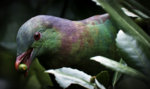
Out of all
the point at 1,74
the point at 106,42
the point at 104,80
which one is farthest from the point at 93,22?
the point at 1,74

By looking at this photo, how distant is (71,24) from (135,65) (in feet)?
1.48

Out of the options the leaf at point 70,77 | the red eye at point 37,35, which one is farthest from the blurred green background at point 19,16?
the leaf at point 70,77

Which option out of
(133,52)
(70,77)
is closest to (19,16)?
(70,77)

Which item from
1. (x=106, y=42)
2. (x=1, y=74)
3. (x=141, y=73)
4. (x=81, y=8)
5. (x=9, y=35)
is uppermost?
(x=141, y=73)

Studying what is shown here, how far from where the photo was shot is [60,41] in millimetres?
1175

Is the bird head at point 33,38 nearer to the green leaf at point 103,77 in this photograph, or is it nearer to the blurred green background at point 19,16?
the green leaf at point 103,77

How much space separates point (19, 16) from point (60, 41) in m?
0.88

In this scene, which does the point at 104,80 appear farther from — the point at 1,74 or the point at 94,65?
the point at 1,74

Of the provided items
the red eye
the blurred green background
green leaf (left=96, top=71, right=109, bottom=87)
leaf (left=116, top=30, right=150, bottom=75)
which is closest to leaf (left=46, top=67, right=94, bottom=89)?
green leaf (left=96, top=71, right=109, bottom=87)

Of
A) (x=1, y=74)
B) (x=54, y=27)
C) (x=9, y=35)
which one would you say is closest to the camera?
(x=54, y=27)

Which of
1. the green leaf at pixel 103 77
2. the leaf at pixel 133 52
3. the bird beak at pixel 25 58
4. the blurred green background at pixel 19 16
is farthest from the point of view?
the blurred green background at pixel 19 16

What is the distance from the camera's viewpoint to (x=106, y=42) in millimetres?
1238

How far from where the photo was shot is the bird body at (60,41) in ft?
3.68

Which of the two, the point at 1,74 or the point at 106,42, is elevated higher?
the point at 106,42
